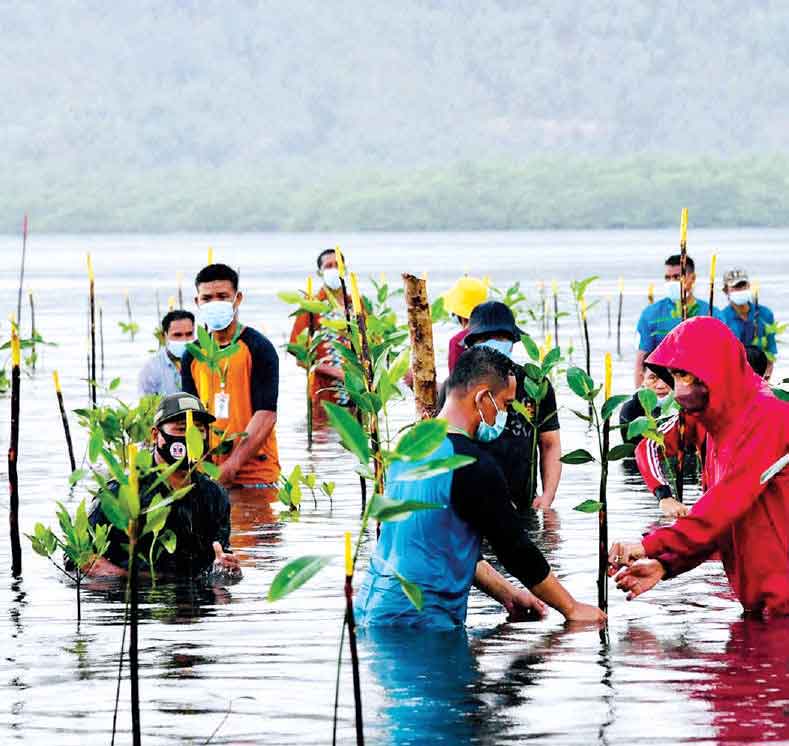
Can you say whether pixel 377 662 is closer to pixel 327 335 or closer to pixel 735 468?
pixel 735 468

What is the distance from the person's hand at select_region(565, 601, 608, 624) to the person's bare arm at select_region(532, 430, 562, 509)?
275 cm

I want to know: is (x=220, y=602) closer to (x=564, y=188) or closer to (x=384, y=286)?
(x=384, y=286)

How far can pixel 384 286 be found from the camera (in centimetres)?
1444

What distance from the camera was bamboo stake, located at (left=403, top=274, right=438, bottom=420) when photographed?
26.2 ft

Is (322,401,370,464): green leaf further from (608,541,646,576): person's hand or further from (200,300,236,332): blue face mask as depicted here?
(200,300,236,332): blue face mask

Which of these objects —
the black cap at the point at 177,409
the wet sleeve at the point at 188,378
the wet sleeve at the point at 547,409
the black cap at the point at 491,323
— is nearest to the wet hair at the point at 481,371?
the black cap at the point at 177,409

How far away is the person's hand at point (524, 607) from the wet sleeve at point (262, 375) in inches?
118

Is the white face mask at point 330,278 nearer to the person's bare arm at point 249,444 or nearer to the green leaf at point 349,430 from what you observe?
the person's bare arm at point 249,444

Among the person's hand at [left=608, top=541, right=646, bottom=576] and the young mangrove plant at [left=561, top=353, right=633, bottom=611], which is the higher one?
the young mangrove plant at [left=561, top=353, right=633, bottom=611]

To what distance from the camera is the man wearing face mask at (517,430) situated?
937 centimetres

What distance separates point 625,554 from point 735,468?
0.55 metres

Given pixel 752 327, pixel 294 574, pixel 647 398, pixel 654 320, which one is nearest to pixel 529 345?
pixel 647 398

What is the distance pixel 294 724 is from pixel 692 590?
2.99 metres

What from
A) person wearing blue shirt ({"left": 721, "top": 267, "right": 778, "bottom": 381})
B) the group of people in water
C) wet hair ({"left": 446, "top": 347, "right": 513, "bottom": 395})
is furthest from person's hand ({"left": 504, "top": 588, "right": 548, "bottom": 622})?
person wearing blue shirt ({"left": 721, "top": 267, "right": 778, "bottom": 381})
